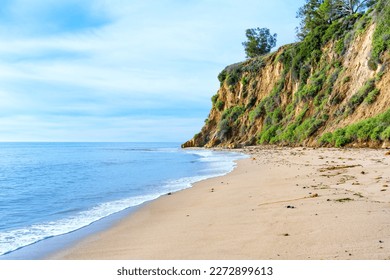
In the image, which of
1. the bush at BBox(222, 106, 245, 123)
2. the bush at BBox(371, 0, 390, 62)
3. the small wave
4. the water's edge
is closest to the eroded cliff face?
the bush at BBox(222, 106, 245, 123)

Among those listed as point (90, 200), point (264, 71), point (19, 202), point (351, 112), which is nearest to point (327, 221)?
point (90, 200)

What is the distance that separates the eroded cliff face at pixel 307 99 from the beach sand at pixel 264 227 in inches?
546

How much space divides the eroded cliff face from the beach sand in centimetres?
1387

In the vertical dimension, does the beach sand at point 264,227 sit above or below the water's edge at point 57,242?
above

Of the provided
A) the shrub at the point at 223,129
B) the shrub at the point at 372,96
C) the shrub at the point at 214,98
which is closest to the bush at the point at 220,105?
the shrub at the point at 214,98

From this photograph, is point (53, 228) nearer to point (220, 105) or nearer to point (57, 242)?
point (57, 242)

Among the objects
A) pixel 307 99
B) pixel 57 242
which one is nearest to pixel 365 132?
pixel 307 99

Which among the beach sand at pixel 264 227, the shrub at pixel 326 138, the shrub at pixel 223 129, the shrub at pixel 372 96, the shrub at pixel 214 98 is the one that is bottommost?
the beach sand at pixel 264 227

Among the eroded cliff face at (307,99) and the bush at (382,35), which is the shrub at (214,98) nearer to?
the eroded cliff face at (307,99)

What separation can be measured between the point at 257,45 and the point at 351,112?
40.0 meters

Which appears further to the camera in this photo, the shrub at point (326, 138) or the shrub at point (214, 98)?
the shrub at point (214, 98)

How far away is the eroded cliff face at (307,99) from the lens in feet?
74.9

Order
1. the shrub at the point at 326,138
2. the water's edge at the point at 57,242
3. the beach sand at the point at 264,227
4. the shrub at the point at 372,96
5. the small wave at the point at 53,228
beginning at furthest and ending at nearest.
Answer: the shrub at the point at 326,138 → the shrub at the point at 372,96 → the small wave at the point at 53,228 → the water's edge at the point at 57,242 → the beach sand at the point at 264,227

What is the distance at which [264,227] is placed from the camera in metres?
5.05
